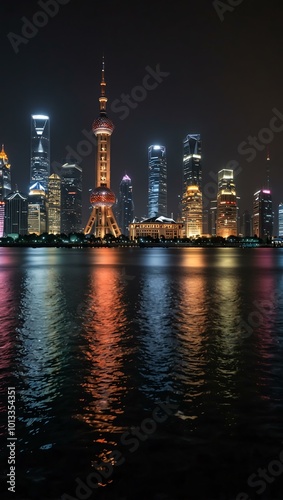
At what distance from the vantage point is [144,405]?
1049 centimetres

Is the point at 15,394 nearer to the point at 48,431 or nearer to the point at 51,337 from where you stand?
the point at 48,431

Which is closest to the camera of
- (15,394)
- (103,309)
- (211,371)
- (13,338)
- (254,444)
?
(254,444)

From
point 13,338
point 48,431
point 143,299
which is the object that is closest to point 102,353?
point 13,338

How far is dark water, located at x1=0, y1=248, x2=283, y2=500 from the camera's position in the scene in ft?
24.2

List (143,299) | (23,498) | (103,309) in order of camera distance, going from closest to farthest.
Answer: (23,498)
(103,309)
(143,299)

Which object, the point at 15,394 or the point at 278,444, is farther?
the point at 15,394

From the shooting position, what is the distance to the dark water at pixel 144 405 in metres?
7.38

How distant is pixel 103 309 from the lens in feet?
84.4

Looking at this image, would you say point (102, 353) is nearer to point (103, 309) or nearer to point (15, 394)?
point (15, 394)

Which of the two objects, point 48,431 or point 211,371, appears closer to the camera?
point 48,431

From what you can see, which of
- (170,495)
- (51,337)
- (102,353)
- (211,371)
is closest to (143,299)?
(51,337)

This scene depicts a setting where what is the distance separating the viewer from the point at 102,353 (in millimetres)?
15531

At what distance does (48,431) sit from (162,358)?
658cm

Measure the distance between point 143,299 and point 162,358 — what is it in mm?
15570
